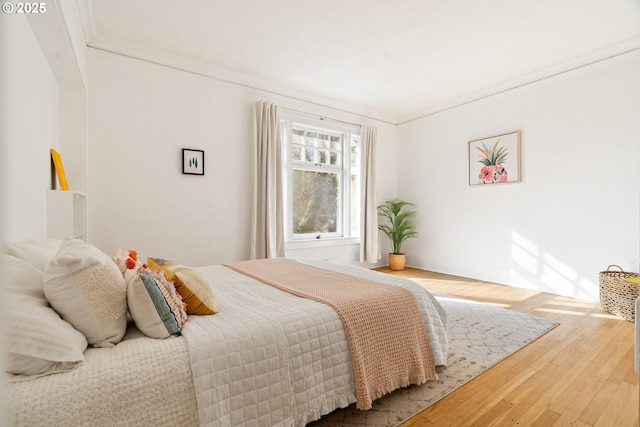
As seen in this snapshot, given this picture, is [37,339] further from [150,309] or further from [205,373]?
[205,373]

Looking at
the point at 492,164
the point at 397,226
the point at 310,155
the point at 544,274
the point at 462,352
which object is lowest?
the point at 462,352

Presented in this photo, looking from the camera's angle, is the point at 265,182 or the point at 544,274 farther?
the point at 265,182

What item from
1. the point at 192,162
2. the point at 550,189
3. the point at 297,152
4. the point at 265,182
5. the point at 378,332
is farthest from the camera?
the point at 297,152

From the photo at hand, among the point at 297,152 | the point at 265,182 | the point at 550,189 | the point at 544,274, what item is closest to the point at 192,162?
the point at 265,182

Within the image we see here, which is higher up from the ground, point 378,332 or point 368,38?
point 368,38

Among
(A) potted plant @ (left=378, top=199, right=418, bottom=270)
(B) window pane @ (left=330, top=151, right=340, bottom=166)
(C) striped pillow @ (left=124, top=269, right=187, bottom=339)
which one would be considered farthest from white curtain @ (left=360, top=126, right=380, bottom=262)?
(C) striped pillow @ (left=124, top=269, right=187, bottom=339)

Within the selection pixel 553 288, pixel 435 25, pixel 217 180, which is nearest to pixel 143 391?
pixel 217 180

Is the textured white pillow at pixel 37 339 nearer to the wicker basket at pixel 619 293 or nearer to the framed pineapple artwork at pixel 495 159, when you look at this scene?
the wicker basket at pixel 619 293

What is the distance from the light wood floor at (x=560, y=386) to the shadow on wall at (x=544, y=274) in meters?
0.67

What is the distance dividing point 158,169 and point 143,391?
2.74 meters

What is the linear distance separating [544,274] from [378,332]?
10.3ft

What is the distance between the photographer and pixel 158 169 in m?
3.30

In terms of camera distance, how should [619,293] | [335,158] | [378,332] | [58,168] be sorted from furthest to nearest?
[335,158], [619,293], [58,168], [378,332]

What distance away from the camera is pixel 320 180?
4684 mm
